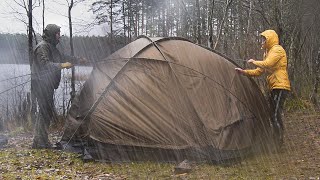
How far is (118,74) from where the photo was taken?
6430 millimetres

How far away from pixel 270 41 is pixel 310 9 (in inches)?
332

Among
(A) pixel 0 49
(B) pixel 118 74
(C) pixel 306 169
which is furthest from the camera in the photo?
(A) pixel 0 49

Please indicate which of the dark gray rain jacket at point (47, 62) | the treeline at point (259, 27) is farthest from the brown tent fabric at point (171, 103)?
the treeline at point (259, 27)

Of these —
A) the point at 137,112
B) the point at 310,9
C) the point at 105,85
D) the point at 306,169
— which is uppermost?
the point at 310,9

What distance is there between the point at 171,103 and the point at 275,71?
6.52 feet

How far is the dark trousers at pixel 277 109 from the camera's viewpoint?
6.46 m

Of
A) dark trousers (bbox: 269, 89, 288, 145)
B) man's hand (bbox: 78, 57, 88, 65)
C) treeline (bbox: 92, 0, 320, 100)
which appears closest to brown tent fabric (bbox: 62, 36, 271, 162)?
dark trousers (bbox: 269, 89, 288, 145)

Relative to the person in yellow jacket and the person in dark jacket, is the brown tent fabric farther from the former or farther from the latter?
the person in dark jacket

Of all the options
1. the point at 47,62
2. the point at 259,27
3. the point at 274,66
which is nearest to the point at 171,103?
the point at 274,66

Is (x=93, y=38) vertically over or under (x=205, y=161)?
over

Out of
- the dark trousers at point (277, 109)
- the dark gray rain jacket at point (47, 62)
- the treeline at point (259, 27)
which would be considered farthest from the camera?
the treeline at point (259, 27)

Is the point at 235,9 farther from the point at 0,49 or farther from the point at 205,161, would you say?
the point at 0,49

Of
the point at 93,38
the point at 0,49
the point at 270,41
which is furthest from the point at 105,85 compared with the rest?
the point at 0,49

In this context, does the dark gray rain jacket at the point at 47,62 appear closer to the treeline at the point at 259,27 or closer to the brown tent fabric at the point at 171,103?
the brown tent fabric at the point at 171,103
